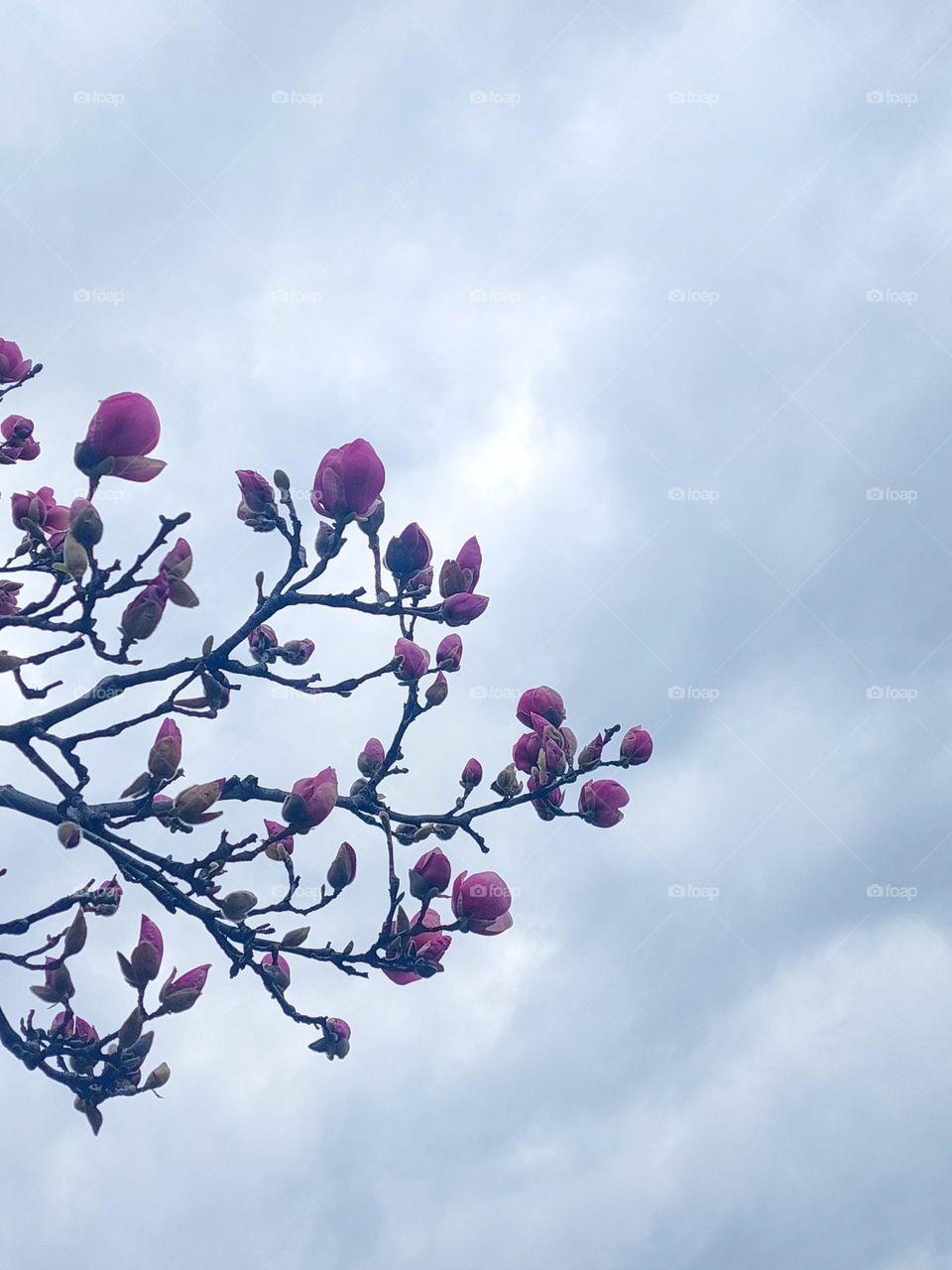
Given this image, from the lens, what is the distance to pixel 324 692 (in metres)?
3.28

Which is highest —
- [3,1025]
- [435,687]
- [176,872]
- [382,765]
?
[435,687]

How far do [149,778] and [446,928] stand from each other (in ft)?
3.76

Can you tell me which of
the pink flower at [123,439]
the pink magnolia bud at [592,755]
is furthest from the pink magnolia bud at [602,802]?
the pink flower at [123,439]

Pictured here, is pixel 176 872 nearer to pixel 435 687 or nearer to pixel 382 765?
pixel 382 765

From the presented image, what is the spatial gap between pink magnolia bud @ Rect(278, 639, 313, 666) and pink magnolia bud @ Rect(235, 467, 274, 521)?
518 mm

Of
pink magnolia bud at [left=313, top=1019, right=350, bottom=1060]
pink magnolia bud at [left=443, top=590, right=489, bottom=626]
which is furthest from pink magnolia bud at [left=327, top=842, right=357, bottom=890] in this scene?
pink magnolia bud at [left=443, top=590, right=489, bottom=626]

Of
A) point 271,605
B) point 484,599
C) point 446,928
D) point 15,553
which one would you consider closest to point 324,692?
point 271,605

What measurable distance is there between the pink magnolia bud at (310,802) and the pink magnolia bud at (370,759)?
70 centimetres

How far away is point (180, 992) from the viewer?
321cm

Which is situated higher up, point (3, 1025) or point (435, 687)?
point (435, 687)

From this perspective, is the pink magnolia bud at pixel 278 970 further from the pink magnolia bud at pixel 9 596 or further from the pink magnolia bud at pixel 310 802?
the pink magnolia bud at pixel 9 596

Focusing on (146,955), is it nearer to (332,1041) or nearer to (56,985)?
(56,985)

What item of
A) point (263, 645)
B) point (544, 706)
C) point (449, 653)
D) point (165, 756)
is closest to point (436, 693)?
point (449, 653)

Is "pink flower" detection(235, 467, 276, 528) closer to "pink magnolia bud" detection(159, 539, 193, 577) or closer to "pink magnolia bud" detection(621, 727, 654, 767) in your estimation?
"pink magnolia bud" detection(159, 539, 193, 577)
